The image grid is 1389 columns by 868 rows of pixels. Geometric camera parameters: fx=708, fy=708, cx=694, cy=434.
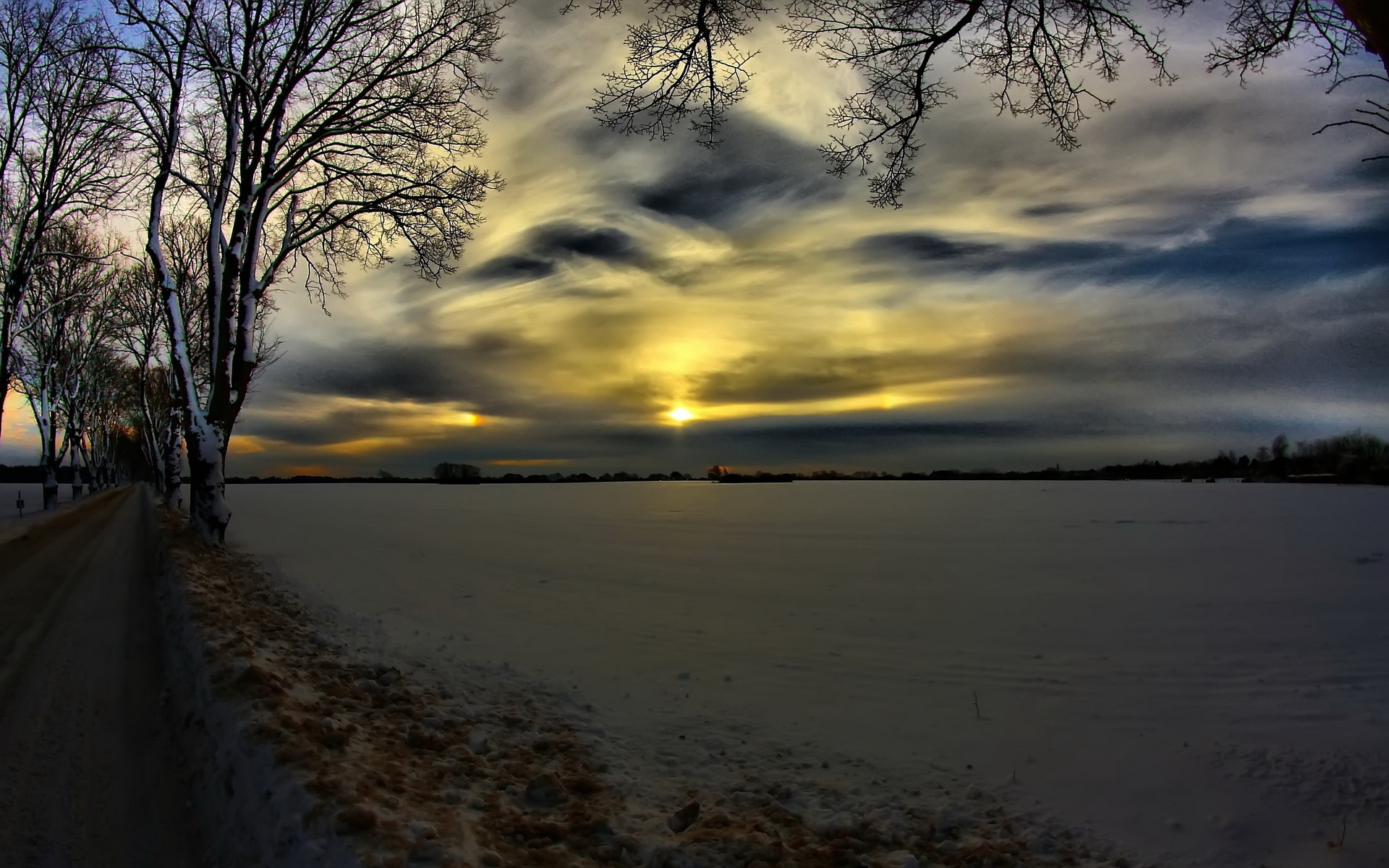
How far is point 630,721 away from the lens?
6.07 m

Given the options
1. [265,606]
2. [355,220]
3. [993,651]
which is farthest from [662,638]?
[355,220]

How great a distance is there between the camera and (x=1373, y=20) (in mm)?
3637

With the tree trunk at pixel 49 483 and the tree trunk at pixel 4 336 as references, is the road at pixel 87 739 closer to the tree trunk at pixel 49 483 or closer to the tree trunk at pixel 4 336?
the tree trunk at pixel 4 336

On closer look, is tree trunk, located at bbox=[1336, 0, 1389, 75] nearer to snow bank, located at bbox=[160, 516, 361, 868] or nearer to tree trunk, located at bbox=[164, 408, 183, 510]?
snow bank, located at bbox=[160, 516, 361, 868]

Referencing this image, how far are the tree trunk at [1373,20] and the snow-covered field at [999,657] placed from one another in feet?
14.5

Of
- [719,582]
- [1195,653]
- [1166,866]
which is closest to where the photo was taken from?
[1166,866]

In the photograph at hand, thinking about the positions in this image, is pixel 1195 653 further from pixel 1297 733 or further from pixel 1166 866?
pixel 1166 866

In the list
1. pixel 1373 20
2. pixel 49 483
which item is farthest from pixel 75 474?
pixel 1373 20

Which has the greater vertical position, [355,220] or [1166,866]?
[355,220]

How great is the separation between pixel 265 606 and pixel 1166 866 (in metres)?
10.3

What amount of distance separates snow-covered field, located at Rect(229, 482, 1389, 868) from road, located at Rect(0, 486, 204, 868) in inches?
106

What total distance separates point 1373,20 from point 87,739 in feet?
29.4

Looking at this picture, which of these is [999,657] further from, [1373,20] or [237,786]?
[237,786]

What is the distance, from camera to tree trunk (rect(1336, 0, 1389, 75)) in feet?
11.7
